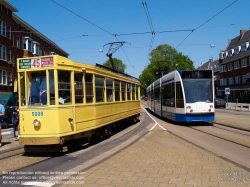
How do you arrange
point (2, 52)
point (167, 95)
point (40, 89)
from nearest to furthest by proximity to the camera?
1. point (40, 89)
2. point (167, 95)
3. point (2, 52)

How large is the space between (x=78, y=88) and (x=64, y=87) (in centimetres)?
60

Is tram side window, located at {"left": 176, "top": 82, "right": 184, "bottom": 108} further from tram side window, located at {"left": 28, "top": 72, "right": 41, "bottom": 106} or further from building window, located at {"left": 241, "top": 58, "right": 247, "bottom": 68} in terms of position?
building window, located at {"left": 241, "top": 58, "right": 247, "bottom": 68}

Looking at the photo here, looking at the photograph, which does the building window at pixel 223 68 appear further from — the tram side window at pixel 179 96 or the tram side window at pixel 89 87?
the tram side window at pixel 89 87

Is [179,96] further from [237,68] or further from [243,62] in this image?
[237,68]

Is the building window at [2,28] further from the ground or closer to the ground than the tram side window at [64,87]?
further from the ground

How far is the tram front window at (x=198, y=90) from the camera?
622 inches

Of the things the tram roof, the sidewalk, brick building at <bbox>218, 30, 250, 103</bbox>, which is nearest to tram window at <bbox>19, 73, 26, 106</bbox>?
the tram roof

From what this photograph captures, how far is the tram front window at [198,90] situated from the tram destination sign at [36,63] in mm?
9311

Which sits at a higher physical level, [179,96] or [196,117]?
[179,96]

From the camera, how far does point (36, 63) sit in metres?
8.38


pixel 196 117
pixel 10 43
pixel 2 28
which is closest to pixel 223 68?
pixel 10 43

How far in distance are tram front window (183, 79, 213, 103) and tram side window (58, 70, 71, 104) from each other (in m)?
8.72

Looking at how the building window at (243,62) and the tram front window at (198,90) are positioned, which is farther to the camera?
the building window at (243,62)

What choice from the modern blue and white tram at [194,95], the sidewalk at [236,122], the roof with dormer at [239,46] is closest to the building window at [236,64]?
the roof with dormer at [239,46]
